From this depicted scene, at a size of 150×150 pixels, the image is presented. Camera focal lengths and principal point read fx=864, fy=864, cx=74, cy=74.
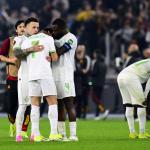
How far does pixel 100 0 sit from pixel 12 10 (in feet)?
11.8

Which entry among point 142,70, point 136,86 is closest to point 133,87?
point 136,86

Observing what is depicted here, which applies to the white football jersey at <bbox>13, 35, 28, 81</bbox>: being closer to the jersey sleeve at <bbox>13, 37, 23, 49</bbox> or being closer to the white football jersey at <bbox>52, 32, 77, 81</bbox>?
the jersey sleeve at <bbox>13, 37, 23, 49</bbox>

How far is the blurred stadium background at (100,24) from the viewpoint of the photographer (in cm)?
3198

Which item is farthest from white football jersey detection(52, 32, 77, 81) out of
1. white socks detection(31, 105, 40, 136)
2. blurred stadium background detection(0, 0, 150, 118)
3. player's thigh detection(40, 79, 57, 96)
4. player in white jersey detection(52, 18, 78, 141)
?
blurred stadium background detection(0, 0, 150, 118)

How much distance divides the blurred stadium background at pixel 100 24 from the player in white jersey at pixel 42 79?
12959 mm

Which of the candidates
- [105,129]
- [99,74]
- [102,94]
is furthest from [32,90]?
[102,94]

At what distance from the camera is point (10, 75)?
754 inches

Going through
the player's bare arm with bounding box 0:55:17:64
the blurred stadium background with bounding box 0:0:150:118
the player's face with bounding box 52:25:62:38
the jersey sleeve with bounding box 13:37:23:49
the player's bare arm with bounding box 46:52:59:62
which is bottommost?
the player's bare arm with bounding box 46:52:59:62

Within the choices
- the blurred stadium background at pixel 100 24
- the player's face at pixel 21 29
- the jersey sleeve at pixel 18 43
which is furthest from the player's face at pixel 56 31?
the blurred stadium background at pixel 100 24

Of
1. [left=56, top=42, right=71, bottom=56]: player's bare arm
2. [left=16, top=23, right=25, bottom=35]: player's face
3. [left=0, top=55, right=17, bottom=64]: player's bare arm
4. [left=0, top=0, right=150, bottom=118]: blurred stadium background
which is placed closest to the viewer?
[left=56, top=42, right=71, bottom=56]: player's bare arm

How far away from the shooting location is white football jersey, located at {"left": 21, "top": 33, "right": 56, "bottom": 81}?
1655 cm

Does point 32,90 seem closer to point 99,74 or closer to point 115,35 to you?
point 99,74

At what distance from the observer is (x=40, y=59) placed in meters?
16.6

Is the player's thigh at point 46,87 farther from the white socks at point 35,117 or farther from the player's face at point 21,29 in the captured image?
the player's face at point 21,29
